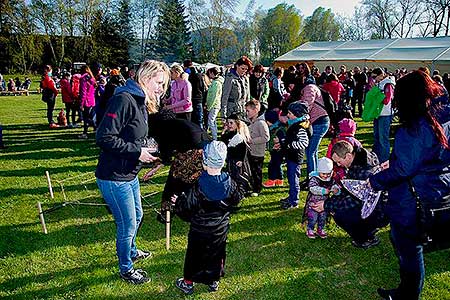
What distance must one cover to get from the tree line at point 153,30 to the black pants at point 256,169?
140ft

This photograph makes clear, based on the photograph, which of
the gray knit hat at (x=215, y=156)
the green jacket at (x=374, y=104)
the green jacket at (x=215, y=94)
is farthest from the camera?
the green jacket at (x=215, y=94)

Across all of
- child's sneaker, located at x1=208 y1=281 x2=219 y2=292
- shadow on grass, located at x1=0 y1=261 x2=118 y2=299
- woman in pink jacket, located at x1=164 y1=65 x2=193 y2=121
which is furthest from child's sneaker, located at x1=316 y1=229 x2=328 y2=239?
woman in pink jacket, located at x1=164 y1=65 x2=193 y2=121

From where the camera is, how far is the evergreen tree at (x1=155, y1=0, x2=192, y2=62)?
51.3 m

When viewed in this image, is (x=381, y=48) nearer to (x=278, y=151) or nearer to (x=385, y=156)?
(x=385, y=156)

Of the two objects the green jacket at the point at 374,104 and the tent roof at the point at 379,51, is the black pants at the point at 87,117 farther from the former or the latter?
the tent roof at the point at 379,51

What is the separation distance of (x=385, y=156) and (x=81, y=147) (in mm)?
7302

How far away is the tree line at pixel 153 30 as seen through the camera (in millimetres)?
42344

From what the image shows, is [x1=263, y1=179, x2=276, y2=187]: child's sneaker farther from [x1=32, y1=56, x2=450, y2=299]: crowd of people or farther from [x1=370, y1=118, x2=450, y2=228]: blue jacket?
[x1=370, y1=118, x2=450, y2=228]: blue jacket

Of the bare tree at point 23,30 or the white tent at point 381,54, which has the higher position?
the bare tree at point 23,30

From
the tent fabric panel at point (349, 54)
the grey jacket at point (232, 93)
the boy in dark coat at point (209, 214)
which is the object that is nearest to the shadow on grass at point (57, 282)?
the boy in dark coat at point (209, 214)

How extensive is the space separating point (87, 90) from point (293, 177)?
23.9 ft

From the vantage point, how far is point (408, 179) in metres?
2.82

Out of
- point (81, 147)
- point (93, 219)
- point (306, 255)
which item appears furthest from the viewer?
point (81, 147)

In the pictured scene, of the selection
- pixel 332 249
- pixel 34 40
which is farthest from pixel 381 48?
pixel 34 40
